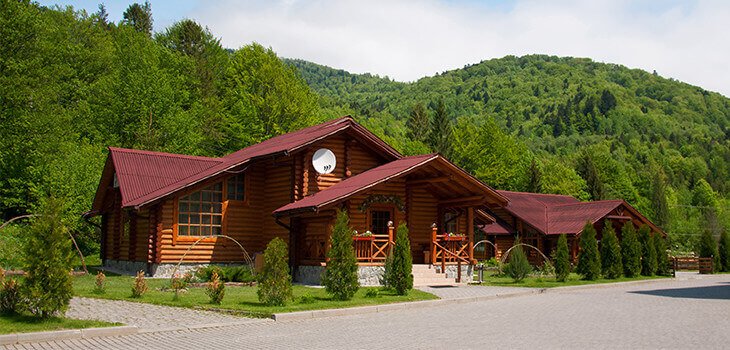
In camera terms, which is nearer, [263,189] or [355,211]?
[355,211]

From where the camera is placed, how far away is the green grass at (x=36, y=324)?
949 centimetres

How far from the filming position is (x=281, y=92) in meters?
42.3

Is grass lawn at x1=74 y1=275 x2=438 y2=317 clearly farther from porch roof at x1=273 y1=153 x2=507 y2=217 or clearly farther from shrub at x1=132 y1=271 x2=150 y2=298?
porch roof at x1=273 y1=153 x2=507 y2=217

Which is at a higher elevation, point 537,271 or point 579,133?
point 579,133

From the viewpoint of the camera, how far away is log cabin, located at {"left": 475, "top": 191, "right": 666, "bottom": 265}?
115 feet

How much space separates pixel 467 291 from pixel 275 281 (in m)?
7.49

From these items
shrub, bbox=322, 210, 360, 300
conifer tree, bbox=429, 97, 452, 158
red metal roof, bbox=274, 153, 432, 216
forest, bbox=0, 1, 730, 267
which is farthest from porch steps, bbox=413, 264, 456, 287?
conifer tree, bbox=429, 97, 452, 158

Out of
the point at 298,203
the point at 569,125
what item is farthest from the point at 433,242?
the point at 569,125

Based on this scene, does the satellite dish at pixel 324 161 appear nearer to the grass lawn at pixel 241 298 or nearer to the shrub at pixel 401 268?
the grass lawn at pixel 241 298

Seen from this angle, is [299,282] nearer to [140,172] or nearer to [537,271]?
[140,172]

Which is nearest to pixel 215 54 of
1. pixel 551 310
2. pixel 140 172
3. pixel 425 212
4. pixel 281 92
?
pixel 281 92

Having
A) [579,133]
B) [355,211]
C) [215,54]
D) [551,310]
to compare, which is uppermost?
[579,133]

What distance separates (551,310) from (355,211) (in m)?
9.29

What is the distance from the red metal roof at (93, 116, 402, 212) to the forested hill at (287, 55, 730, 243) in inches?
1485
